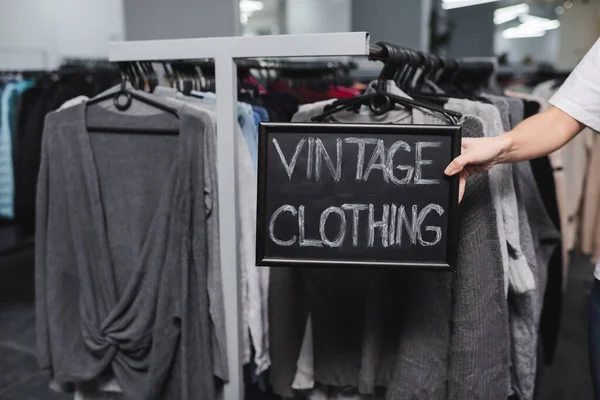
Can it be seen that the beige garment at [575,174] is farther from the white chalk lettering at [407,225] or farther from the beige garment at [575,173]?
the white chalk lettering at [407,225]

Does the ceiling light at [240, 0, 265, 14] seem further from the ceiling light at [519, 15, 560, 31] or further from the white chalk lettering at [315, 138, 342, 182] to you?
the ceiling light at [519, 15, 560, 31]

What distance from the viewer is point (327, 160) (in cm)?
97

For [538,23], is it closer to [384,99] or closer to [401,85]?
[401,85]

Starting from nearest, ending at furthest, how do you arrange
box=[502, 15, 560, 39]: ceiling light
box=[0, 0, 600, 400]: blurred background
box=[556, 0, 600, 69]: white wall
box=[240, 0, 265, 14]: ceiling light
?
box=[0, 0, 600, 400]: blurred background < box=[240, 0, 265, 14]: ceiling light < box=[556, 0, 600, 69]: white wall < box=[502, 15, 560, 39]: ceiling light

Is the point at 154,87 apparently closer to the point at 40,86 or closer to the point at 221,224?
the point at 221,224

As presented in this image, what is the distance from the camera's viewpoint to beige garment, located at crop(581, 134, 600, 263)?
107 inches

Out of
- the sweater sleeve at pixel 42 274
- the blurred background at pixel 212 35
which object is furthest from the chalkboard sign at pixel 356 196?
the blurred background at pixel 212 35

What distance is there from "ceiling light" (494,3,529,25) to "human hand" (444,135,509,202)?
1106cm

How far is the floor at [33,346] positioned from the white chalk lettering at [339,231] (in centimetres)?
172

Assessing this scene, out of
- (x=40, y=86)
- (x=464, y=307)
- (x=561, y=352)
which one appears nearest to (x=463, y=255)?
(x=464, y=307)

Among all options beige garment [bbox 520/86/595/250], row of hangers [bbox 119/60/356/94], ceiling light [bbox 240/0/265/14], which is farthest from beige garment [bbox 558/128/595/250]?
ceiling light [bbox 240/0/265/14]

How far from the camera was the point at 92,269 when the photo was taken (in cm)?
134

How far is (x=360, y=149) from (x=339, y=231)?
0.49 ft

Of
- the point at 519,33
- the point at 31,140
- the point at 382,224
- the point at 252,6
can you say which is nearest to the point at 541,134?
the point at 382,224
